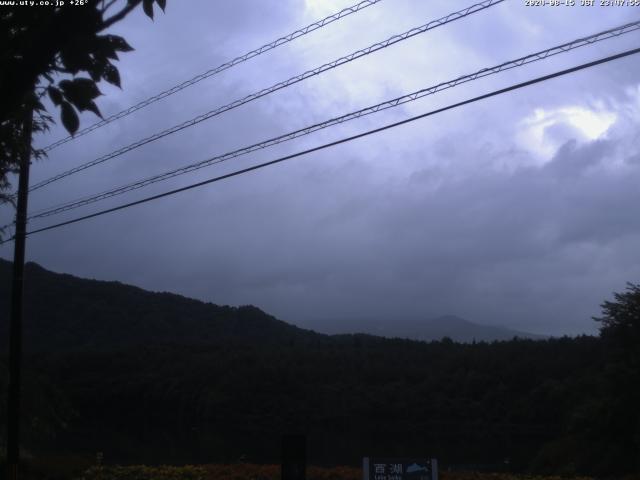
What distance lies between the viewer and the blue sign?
34.6ft

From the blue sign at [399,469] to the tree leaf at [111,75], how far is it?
7.49 meters

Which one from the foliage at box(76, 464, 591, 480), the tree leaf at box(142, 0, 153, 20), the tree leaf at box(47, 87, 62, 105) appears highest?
the tree leaf at box(142, 0, 153, 20)

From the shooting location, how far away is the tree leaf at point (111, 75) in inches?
167

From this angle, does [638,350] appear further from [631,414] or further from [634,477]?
[634,477]

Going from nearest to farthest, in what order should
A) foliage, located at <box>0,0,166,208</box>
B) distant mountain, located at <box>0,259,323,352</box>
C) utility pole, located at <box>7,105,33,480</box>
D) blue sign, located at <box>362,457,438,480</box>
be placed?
foliage, located at <box>0,0,166,208</box>, blue sign, located at <box>362,457,438,480</box>, utility pole, located at <box>7,105,33,480</box>, distant mountain, located at <box>0,259,323,352</box>

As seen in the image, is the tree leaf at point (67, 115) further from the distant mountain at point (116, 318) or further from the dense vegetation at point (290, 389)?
the distant mountain at point (116, 318)

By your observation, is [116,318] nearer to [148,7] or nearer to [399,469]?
[399,469]

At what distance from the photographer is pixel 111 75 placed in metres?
4.29

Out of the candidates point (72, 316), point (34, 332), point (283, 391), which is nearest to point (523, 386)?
point (283, 391)

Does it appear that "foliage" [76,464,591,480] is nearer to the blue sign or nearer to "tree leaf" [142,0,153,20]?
the blue sign

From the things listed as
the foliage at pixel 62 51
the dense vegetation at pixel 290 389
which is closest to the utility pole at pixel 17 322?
the dense vegetation at pixel 290 389

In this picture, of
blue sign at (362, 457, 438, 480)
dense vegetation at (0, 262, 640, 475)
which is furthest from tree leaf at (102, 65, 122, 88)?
dense vegetation at (0, 262, 640, 475)

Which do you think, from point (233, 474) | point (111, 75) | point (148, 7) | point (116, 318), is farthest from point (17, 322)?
point (116, 318)

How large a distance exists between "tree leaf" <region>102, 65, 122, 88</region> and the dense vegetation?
67.2ft
